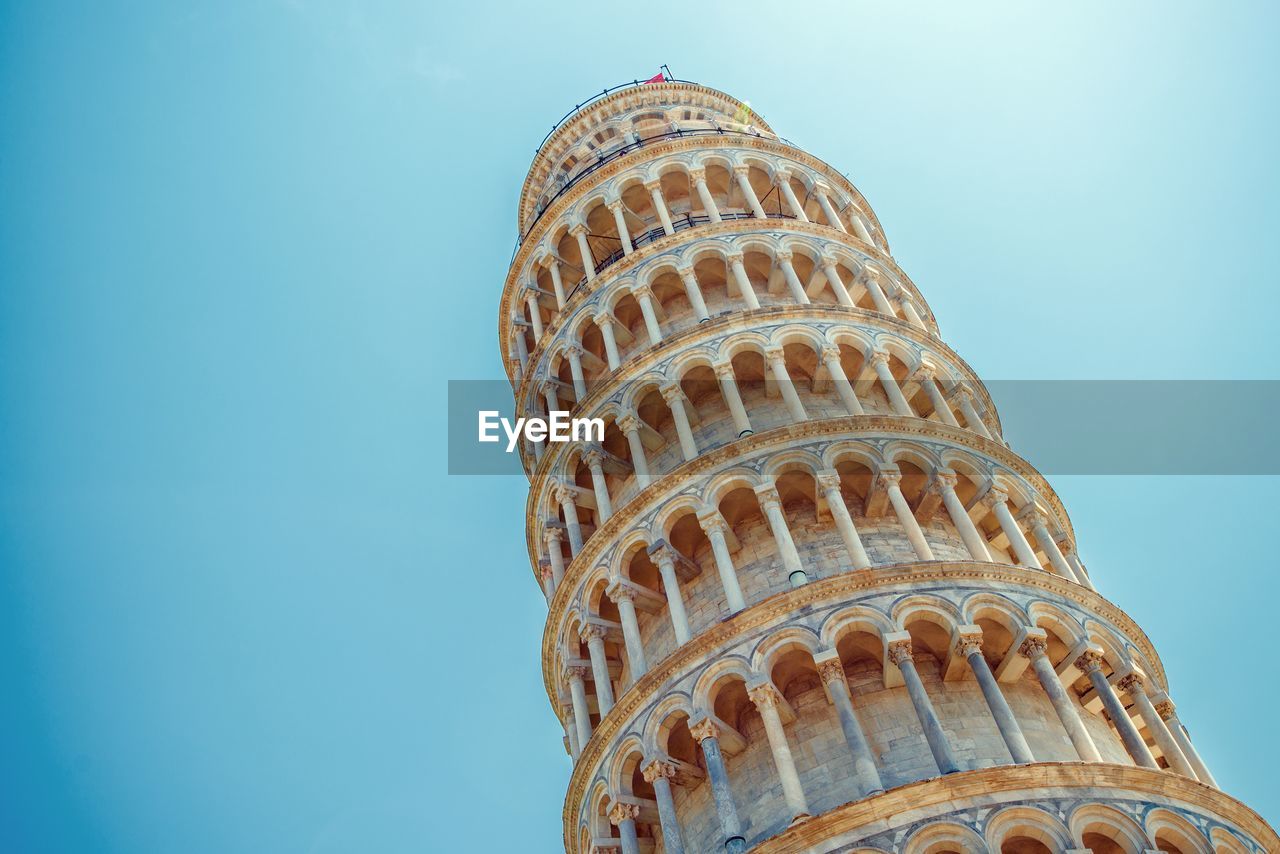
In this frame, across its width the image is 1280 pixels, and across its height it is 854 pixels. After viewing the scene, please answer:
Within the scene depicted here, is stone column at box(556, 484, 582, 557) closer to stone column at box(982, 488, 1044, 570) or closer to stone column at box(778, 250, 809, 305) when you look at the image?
stone column at box(778, 250, 809, 305)

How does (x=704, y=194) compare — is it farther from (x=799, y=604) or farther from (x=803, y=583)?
(x=799, y=604)

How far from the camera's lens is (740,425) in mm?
24312

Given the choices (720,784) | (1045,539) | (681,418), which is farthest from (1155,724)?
(681,418)

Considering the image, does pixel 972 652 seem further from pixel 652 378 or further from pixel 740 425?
pixel 652 378

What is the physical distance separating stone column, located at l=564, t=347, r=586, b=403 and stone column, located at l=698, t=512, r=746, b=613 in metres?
6.75

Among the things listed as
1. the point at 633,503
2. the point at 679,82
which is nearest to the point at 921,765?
the point at 633,503

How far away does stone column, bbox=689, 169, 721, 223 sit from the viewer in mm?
31203

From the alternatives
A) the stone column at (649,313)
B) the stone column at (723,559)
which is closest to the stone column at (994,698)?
the stone column at (723,559)

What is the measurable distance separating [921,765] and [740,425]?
812 centimetres

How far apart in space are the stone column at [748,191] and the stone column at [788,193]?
2.31ft

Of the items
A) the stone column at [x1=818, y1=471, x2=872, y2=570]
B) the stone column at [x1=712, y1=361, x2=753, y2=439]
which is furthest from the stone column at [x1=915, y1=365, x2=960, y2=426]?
the stone column at [x1=712, y1=361, x2=753, y2=439]

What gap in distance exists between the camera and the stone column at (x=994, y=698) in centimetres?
1739

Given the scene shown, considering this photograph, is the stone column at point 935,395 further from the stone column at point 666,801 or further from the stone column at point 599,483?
the stone column at point 666,801

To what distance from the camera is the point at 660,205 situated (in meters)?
31.9
